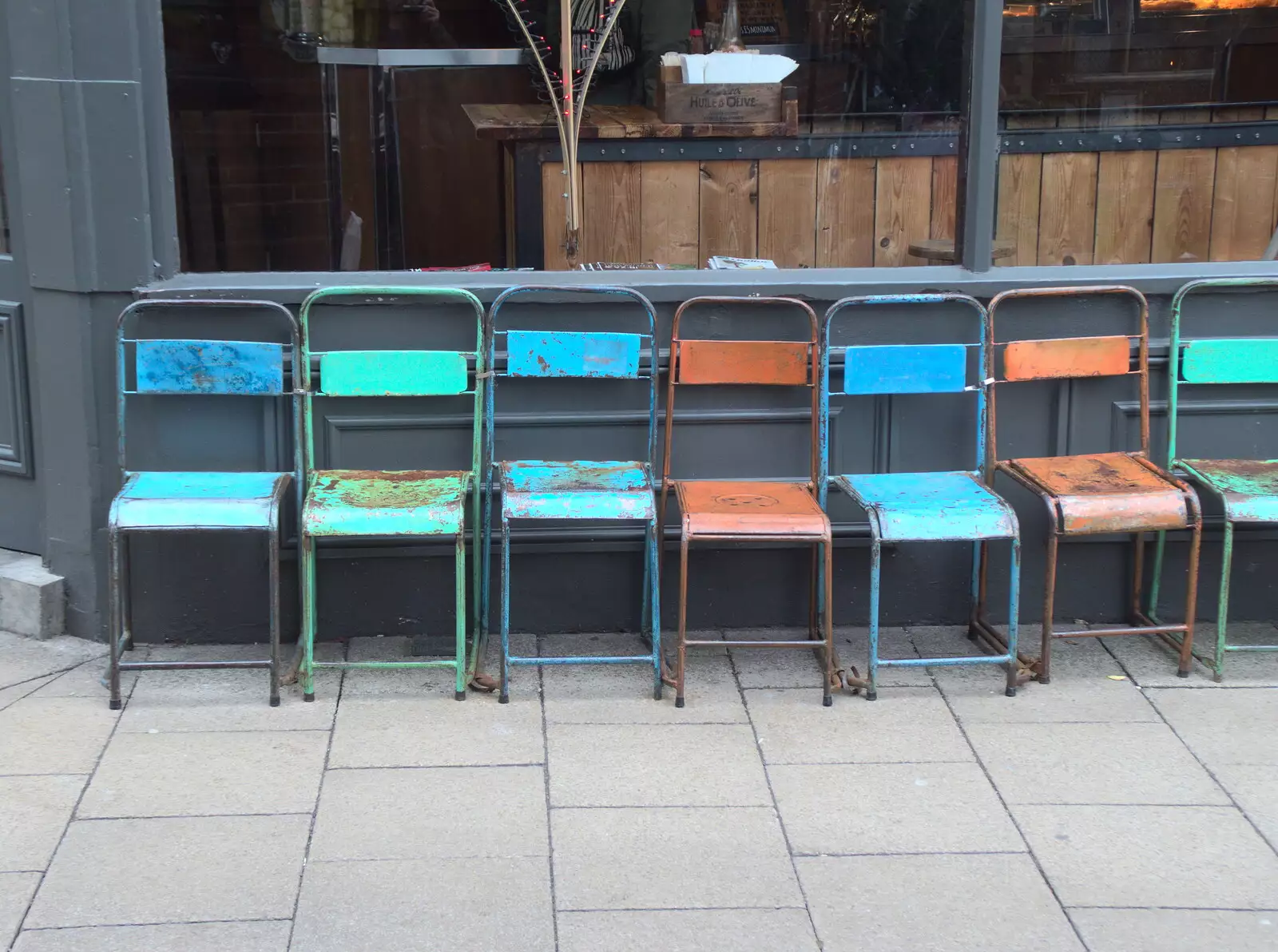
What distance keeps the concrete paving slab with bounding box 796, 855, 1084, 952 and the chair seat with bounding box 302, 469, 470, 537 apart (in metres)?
1.31

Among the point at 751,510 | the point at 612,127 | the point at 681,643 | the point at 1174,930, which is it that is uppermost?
the point at 612,127

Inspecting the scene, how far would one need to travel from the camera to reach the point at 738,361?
4.08 m

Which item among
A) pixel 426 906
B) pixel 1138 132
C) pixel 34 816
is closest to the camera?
pixel 426 906

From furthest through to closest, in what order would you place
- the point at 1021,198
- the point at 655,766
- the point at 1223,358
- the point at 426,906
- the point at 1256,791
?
the point at 1021,198 → the point at 1223,358 → the point at 655,766 → the point at 1256,791 → the point at 426,906

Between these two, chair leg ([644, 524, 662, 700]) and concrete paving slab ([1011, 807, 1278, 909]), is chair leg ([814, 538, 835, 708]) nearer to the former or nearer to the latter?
chair leg ([644, 524, 662, 700])

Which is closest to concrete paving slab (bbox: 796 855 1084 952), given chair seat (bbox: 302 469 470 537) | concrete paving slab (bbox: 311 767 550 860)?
Answer: concrete paving slab (bbox: 311 767 550 860)

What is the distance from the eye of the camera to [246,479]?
13.0ft

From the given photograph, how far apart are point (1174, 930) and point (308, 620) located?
234 centimetres

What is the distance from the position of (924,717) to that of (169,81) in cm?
277

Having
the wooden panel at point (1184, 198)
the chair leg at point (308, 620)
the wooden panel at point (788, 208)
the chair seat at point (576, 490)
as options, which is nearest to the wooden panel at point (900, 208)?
the wooden panel at point (788, 208)

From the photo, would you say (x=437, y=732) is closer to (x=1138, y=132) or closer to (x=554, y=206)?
(x=554, y=206)

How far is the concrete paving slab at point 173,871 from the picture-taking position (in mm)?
2920

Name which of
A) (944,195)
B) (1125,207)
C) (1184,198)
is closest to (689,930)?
(944,195)

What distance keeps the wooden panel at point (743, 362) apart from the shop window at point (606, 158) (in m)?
0.67
